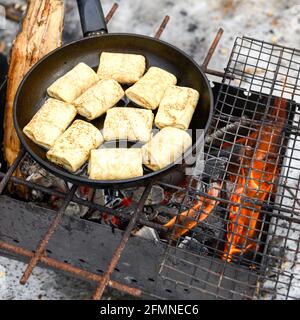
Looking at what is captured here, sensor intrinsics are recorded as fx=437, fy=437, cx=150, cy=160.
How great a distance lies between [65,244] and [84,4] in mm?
1426

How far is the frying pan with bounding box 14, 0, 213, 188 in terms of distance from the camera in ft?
8.10

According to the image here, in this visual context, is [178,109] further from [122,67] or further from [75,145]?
[75,145]

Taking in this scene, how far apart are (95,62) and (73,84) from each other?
0.30 meters

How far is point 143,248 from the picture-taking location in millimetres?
2229

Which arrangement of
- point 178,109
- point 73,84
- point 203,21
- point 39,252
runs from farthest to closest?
1. point 203,21
2. point 73,84
3. point 178,109
4. point 39,252

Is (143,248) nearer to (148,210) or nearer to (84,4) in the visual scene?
(148,210)

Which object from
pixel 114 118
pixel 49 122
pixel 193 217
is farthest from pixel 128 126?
pixel 193 217

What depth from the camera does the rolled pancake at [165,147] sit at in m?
2.27

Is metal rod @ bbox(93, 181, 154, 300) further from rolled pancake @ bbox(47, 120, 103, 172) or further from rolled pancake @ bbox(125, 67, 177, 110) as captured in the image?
rolled pancake @ bbox(125, 67, 177, 110)

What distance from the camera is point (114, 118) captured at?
8.08ft

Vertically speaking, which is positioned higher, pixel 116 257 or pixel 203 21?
pixel 203 21

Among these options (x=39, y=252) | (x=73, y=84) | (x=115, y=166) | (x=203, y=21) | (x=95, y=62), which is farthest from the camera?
(x=203, y=21)
